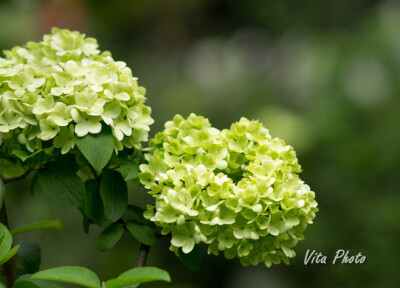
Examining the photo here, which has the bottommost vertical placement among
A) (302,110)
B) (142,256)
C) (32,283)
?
(32,283)

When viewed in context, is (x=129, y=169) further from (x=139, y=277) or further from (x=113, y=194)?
(x=139, y=277)

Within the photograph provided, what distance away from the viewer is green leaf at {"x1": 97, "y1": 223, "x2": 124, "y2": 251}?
0.85m

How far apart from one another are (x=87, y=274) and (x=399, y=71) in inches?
102

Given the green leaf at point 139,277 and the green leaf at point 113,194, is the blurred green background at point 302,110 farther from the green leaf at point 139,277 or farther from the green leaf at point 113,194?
the green leaf at point 139,277

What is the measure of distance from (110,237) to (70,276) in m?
0.21

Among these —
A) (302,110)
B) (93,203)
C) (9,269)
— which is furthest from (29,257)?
(302,110)

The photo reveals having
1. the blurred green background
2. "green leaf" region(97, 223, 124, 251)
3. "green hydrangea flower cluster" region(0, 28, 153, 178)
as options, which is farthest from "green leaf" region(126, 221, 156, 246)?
the blurred green background

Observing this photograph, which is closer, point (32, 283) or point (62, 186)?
point (32, 283)

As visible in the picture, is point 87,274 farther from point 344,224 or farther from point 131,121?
point 344,224

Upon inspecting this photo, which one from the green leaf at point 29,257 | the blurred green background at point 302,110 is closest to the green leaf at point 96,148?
the green leaf at point 29,257

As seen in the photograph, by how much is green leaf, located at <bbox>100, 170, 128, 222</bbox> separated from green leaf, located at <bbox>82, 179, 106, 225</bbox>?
43 mm

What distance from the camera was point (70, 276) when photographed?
0.66 meters

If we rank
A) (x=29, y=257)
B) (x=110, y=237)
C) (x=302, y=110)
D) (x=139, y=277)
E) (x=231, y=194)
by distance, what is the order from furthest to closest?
(x=302, y=110)
(x=29, y=257)
(x=110, y=237)
(x=231, y=194)
(x=139, y=277)

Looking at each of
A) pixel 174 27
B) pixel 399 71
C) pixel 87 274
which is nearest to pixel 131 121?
pixel 87 274
